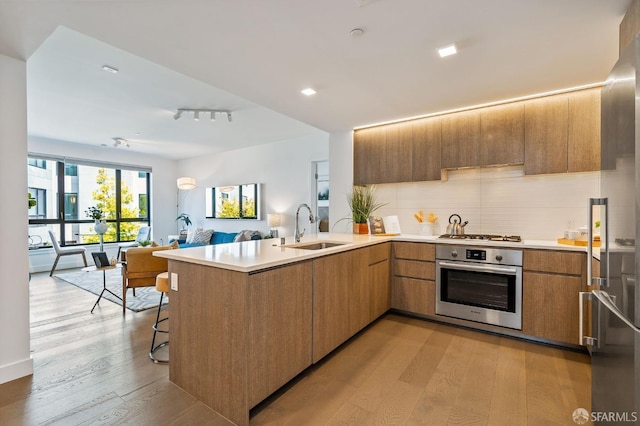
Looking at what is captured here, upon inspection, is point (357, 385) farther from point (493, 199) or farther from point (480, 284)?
point (493, 199)

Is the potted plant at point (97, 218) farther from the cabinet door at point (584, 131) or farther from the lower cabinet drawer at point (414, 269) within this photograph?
the cabinet door at point (584, 131)

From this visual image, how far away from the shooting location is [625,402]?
120 centimetres

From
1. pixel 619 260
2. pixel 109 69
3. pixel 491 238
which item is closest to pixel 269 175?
pixel 109 69

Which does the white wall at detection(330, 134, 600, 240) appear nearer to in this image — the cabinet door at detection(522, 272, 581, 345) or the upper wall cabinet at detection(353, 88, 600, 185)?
the upper wall cabinet at detection(353, 88, 600, 185)

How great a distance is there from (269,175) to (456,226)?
4196 millimetres

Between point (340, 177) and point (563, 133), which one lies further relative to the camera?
point (340, 177)

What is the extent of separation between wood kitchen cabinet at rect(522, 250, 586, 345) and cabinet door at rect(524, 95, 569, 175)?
91 cm

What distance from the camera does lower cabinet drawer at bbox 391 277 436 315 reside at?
3208 millimetres

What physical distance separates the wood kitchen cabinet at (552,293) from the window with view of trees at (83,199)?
8.37 metres

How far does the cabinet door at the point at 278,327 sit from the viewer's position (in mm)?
1708

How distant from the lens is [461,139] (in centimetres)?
341

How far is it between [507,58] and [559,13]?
52cm

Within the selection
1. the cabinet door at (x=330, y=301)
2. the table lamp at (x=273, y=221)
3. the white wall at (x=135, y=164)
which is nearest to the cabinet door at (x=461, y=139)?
the cabinet door at (x=330, y=301)

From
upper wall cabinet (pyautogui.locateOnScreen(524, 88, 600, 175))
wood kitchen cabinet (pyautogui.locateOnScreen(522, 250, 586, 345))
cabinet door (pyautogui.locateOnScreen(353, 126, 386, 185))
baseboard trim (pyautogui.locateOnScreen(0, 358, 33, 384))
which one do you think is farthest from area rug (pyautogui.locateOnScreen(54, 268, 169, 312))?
upper wall cabinet (pyautogui.locateOnScreen(524, 88, 600, 175))
